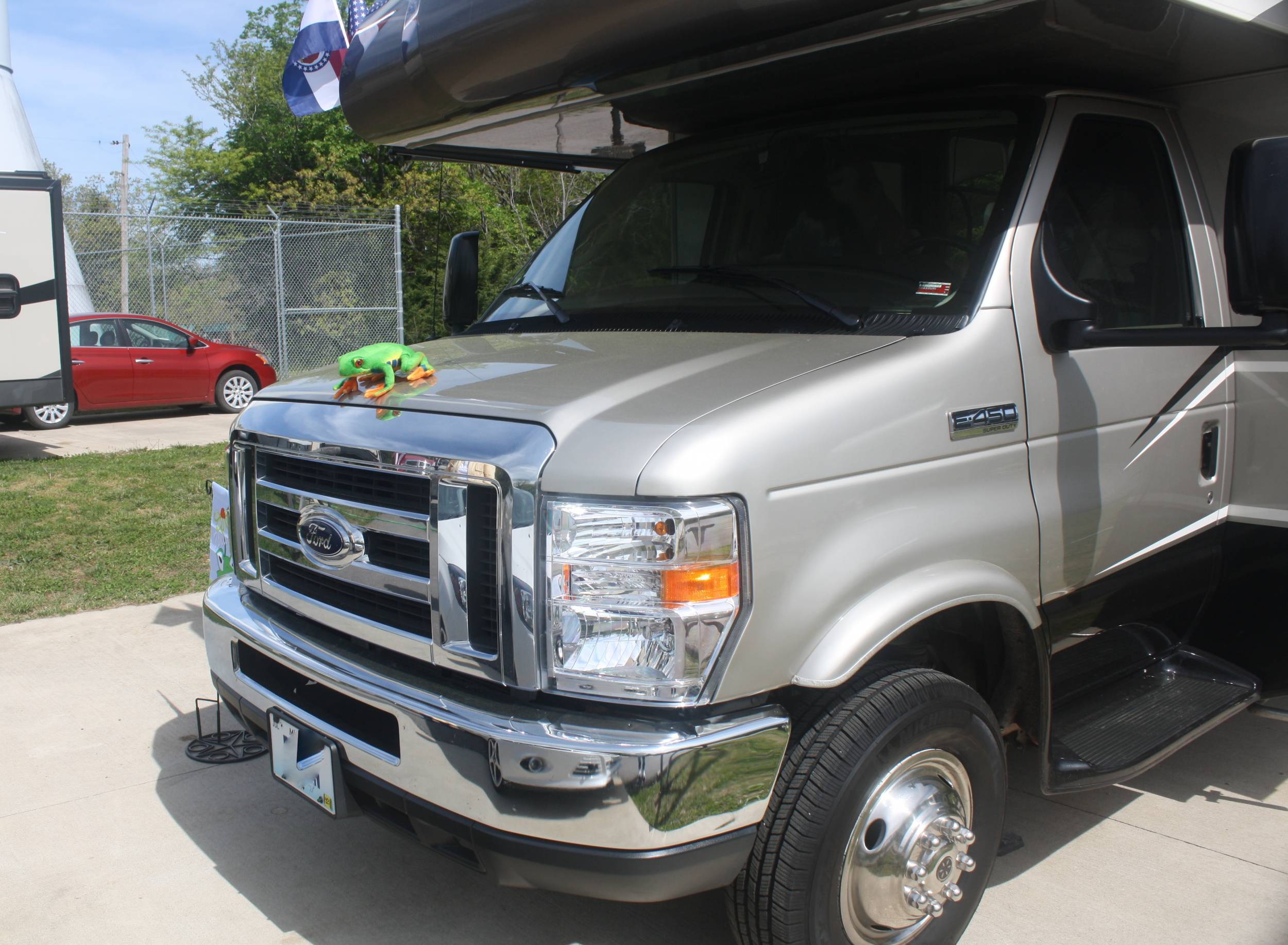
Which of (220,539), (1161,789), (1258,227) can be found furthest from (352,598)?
(1161,789)

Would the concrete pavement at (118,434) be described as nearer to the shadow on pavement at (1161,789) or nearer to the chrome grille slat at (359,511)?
the chrome grille slat at (359,511)

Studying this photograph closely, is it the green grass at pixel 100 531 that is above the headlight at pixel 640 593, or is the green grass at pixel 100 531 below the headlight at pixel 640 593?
below

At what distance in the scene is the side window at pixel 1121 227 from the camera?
3281mm

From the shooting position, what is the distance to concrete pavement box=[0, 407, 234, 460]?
12195mm

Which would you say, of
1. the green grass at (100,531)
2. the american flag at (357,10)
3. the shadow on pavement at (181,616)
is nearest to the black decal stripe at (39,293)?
the green grass at (100,531)

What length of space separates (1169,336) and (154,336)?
1467cm

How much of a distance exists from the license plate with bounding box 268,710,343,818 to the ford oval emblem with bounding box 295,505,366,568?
17.4 inches

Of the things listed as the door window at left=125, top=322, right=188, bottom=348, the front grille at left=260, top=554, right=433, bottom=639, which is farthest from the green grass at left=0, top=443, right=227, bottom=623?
the door window at left=125, top=322, right=188, bottom=348

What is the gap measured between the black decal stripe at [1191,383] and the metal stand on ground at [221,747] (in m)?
3.30

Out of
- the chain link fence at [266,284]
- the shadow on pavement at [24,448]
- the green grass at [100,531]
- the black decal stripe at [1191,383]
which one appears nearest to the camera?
the black decal stripe at [1191,383]

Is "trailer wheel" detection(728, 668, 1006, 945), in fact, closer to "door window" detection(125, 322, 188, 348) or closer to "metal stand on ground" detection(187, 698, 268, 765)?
"metal stand on ground" detection(187, 698, 268, 765)

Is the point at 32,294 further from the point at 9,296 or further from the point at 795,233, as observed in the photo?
the point at 795,233

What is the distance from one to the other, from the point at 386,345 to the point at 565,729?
130 centimetres

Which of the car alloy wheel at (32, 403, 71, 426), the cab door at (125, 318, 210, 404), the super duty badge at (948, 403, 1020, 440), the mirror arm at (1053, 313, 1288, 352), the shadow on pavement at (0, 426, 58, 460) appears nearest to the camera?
the super duty badge at (948, 403, 1020, 440)
